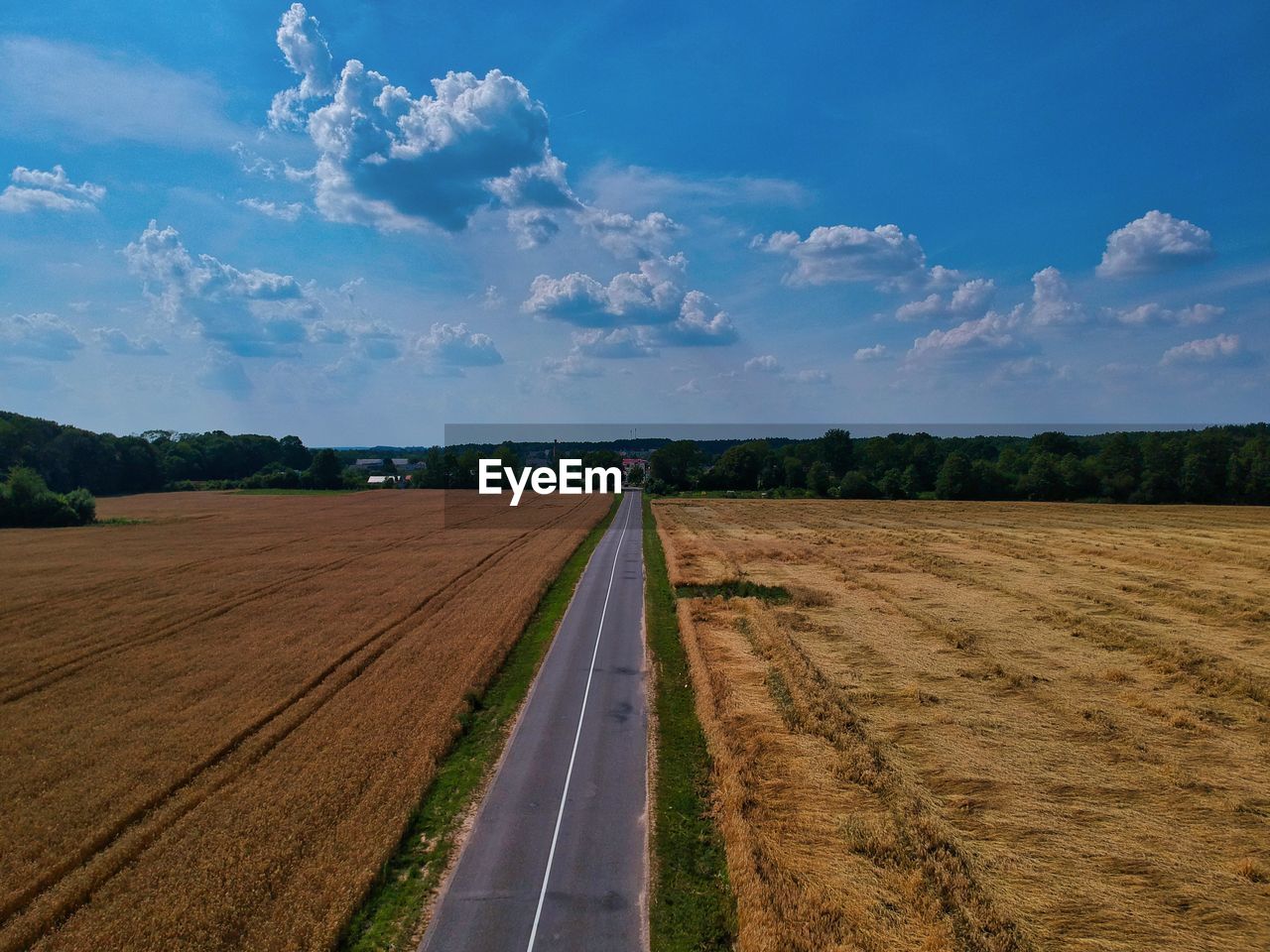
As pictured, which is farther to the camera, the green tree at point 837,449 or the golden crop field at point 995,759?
the green tree at point 837,449

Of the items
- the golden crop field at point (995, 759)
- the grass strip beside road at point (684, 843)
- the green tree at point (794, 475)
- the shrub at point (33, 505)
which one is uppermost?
the green tree at point (794, 475)

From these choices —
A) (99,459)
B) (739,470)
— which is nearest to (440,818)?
(739,470)

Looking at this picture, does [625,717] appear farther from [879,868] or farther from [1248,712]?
[1248,712]

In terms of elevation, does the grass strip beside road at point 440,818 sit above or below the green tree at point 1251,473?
below

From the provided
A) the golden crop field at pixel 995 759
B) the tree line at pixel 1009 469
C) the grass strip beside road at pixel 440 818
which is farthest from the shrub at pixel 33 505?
the tree line at pixel 1009 469

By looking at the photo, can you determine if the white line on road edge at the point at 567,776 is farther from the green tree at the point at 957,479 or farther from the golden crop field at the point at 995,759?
the green tree at the point at 957,479

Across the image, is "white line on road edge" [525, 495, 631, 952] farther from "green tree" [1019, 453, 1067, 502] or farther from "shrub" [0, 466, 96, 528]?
"green tree" [1019, 453, 1067, 502]

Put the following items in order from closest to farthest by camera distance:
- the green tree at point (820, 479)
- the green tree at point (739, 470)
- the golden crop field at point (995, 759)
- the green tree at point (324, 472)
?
the golden crop field at point (995, 759) < the green tree at point (820, 479) < the green tree at point (739, 470) < the green tree at point (324, 472)

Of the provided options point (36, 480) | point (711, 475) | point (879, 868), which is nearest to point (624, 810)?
point (879, 868)
